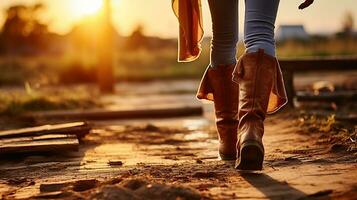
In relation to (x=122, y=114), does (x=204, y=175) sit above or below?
above

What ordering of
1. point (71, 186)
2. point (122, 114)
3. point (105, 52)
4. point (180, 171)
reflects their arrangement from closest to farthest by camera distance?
point (71, 186)
point (180, 171)
point (122, 114)
point (105, 52)

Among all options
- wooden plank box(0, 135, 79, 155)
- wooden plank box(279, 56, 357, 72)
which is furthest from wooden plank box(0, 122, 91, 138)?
wooden plank box(279, 56, 357, 72)

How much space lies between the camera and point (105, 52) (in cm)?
1373

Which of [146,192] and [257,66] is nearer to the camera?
[146,192]

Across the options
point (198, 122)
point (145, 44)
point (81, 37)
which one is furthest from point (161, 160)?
point (81, 37)

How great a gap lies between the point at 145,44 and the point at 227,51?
41.9m

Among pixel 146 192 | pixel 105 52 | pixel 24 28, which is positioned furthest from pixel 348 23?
pixel 146 192

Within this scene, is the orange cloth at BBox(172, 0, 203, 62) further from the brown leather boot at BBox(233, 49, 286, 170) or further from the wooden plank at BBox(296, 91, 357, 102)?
→ the wooden plank at BBox(296, 91, 357, 102)

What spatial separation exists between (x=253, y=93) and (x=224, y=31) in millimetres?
667

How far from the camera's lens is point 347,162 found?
10.2 feet

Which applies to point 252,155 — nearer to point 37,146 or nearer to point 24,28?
point 37,146

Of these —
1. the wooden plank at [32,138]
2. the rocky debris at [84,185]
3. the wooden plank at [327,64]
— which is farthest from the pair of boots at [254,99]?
the wooden plank at [327,64]

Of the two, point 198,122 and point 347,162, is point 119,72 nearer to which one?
point 198,122

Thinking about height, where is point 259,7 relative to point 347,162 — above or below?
above
